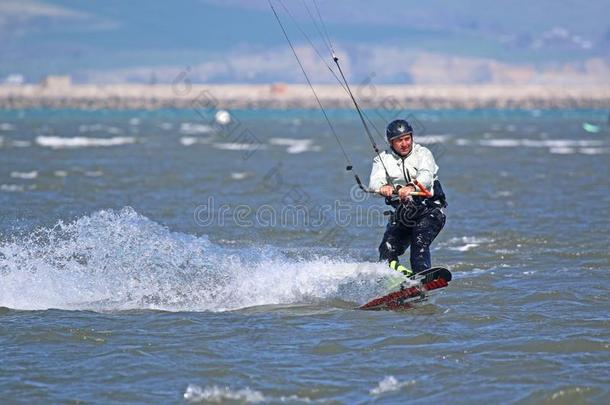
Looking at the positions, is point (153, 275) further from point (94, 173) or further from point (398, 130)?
point (94, 173)

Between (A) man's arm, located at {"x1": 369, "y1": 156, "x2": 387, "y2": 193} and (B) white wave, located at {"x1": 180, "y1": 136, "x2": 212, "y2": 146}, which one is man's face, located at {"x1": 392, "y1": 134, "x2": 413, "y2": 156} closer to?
(A) man's arm, located at {"x1": 369, "y1": 156, "x2": 387, "y2": 193}

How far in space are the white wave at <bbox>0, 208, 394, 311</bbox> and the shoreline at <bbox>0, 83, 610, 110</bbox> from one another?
114m

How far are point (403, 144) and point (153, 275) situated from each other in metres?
3.66

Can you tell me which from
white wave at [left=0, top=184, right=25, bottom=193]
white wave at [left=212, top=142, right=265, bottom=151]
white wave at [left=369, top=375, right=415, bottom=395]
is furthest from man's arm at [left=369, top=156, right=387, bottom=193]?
white wave at [left=212, top=142, right=265, bottom=151]

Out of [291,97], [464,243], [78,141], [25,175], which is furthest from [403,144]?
Answer: [291,97]

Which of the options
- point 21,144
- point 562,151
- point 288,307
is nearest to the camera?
point 288,307

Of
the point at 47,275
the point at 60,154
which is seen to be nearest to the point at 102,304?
the point at 47,275

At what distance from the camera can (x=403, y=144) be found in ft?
39.7

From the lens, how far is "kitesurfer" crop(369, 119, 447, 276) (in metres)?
12.0

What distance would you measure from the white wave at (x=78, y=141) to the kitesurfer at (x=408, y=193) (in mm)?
34868

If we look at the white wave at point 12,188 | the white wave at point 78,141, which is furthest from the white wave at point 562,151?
the white wave at point 12,188

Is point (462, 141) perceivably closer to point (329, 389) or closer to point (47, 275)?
point (47, 275)

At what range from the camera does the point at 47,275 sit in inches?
525

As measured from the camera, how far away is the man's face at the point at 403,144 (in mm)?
12062
